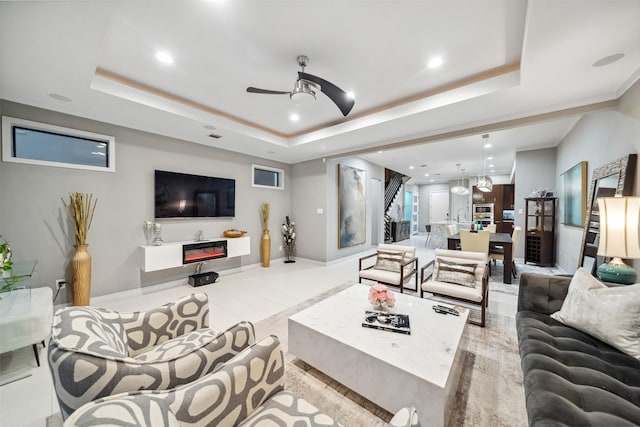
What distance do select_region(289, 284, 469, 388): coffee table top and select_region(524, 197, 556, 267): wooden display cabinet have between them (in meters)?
4.84

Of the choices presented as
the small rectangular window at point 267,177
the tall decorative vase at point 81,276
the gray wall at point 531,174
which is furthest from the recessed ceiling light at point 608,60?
the tall decorative vase at point 81,276

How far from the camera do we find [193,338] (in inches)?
67.0

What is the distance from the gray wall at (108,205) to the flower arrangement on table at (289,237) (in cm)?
133

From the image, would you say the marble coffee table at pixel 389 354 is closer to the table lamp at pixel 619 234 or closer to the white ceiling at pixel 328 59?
the table lamp at pixel 619 234

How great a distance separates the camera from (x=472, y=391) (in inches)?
71.3

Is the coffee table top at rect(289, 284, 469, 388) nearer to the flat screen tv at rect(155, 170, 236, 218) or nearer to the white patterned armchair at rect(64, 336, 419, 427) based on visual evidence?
the white patterned armchair at rect(64, 336, 419, 427)

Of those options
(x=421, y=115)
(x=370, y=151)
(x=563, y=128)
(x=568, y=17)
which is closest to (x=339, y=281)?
(x=370, y=151)

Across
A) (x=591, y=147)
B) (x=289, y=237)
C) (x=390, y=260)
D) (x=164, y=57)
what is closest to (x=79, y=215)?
(x=164, y=57)

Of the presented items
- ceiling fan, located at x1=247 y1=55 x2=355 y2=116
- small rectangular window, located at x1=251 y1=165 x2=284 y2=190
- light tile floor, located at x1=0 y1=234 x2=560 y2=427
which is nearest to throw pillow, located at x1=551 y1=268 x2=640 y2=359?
light tile floor, located at x1=0 y1=234 x2=560 y2=427

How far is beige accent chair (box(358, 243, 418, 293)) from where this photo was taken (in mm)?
3441

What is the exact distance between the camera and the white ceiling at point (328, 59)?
178cm

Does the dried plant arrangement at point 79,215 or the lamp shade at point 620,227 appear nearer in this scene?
the lamp shade at point 620,227

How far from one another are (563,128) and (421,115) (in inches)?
133

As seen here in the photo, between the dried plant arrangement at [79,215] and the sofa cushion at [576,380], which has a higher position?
the dried plant arrangement at [79,215]
